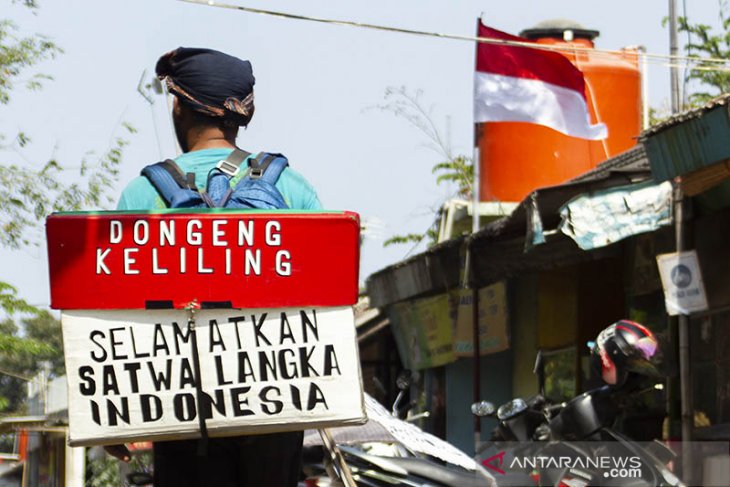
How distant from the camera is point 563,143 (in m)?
18.9

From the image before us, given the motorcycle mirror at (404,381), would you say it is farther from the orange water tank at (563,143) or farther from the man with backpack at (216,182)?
the orange water tank at (563,143)

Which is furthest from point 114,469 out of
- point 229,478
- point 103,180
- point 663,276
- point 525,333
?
point 229,478

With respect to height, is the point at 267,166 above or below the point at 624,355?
above

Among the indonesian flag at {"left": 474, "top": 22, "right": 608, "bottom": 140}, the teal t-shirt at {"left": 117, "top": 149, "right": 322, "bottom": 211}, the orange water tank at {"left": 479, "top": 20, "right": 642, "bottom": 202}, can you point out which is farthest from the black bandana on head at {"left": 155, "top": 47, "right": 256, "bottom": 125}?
the orange water tank at {"left": 479, "top": 20, "right": 642, "bottom": 202}

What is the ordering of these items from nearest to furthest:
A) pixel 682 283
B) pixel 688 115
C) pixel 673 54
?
pixel 688 115 → pixel 682 283 → pixel 673 54

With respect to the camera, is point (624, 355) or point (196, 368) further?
point (624, 355)

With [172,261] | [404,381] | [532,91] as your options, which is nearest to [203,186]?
[172,261]

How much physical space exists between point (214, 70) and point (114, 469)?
483 inches

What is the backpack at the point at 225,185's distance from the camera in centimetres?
346

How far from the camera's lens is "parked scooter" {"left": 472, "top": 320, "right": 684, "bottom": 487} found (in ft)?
24.0

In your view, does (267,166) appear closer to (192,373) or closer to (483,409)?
(192,373)

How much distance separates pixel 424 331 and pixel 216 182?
557 inches

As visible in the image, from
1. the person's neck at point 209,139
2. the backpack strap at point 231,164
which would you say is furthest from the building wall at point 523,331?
the backpack strap at point 231,164

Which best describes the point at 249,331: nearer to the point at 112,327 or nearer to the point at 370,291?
the point at 112,327
